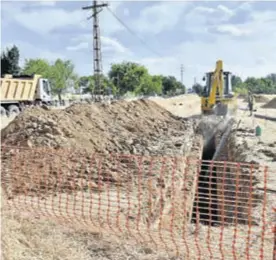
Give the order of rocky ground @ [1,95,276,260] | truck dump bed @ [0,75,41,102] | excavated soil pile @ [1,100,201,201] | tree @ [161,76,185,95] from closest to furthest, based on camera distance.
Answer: rocky ground @ [1,95,276,260] → excavated soil pile @ [1,100,201,201] → truck dump bed @ [0,75,41,102] → tree @ [161,76,185,95]

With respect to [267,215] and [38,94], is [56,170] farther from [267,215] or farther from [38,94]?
[38,94]

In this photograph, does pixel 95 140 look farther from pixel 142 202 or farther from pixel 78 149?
pixel 142 202

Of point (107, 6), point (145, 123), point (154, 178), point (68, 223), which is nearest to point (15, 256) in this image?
point (68, 223)

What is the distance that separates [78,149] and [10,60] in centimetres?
4076

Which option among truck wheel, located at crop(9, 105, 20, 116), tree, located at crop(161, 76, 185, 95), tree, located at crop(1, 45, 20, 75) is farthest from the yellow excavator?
tree, located at crop(161, 76, 185, 95)

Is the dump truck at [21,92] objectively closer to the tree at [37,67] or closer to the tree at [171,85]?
the tree at [37,67]

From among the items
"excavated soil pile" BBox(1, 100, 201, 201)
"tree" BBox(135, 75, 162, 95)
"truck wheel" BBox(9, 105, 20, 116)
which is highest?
"tree" BBox(135, 75, 162, 95)

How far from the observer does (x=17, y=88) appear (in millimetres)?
26266

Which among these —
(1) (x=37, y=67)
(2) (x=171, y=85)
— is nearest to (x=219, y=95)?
(1) (x=37, y=67)

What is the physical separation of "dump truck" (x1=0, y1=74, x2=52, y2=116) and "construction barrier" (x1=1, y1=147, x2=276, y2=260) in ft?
52.7

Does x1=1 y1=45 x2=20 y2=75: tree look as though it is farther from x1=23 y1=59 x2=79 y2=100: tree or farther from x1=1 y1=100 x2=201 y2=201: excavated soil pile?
x1=1 y1=100 x2=201 y2=201: excavated soil pile

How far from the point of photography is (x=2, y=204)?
6793 millimetres

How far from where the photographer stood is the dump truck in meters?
25.4

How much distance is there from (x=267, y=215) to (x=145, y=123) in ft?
42.8
